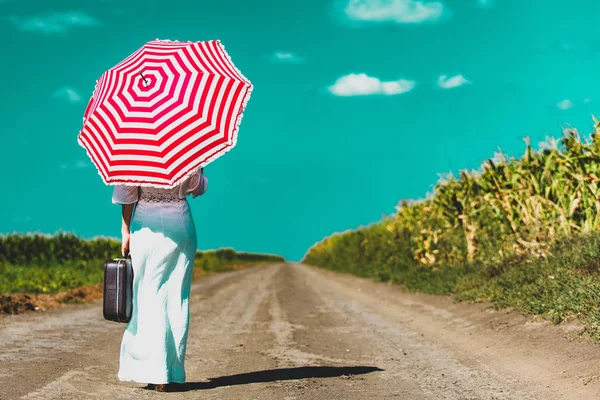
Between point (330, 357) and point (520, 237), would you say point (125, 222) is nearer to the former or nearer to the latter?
point (330, 357)

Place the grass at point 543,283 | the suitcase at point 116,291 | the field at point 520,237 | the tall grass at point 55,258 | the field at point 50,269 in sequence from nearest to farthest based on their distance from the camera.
→ the suitcase at point 116,291 < the grass at point 543,283 < the field at point 520,237 < the field at point 50,269 < the tall grass at point 55,258

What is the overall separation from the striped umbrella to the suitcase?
2.40 ft

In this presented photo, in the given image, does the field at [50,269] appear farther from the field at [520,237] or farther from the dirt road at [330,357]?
the field at [520,237]

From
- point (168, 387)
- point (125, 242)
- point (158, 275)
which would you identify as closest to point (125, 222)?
point (125, 242)

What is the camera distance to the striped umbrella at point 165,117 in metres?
5.29

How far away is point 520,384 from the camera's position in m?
6.17

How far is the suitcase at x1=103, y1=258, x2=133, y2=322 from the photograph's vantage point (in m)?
5.46

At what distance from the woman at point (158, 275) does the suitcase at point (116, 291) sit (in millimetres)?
134

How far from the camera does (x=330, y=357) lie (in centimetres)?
786

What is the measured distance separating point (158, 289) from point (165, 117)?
150 cm

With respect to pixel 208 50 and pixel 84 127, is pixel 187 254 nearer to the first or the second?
pixel 84 127

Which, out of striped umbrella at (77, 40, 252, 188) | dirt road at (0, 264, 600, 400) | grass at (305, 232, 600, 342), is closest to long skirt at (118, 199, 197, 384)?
dirt road at (0, 264, 600, 400)

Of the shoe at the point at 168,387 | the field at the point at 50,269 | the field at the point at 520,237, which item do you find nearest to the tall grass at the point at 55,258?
the field at the point at 50,269

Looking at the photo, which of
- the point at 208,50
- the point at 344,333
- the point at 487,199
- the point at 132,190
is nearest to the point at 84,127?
the point at 132,190
